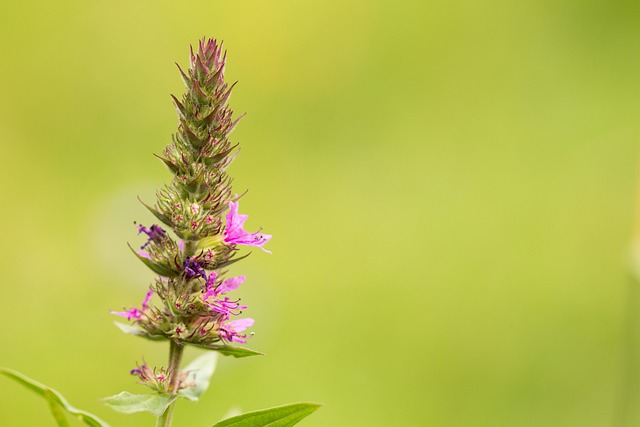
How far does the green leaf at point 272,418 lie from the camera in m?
2.34

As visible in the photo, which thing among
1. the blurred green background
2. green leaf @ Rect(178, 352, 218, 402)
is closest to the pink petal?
green leaf @ Rect(178, 352, 218, 402)

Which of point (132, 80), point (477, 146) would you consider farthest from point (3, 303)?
point (477, 146)

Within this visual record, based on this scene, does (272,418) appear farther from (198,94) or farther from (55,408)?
(198,94)

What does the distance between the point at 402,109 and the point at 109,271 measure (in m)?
4.92

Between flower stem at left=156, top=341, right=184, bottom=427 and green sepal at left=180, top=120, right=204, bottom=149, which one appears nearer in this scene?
green sepal at left=180, top=120, right=204, bottom=149

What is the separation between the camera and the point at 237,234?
2646mm

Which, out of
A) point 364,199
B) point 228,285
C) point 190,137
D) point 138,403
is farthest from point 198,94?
point 364,199

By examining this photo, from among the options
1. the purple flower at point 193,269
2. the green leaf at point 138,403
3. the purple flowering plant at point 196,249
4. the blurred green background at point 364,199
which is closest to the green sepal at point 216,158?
the purple flowering plant at point 196,249

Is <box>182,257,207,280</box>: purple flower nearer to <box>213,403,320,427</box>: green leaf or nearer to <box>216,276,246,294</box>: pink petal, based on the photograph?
<box>216,276,246,294</box>: pink petal

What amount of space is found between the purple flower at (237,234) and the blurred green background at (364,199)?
327 centimetres

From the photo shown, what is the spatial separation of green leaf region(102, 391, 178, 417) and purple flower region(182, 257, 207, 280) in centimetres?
37

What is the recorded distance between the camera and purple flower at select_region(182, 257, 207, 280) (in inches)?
99.0

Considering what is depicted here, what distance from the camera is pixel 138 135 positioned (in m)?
9.60

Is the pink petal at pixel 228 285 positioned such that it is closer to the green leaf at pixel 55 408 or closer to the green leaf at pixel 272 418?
the green leaf at pixel 272 418
